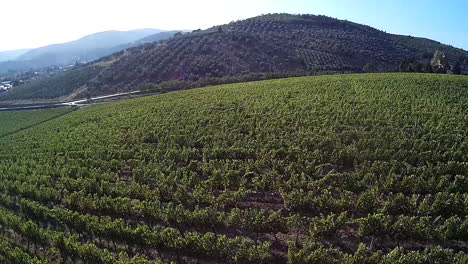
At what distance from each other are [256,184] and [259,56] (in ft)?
349

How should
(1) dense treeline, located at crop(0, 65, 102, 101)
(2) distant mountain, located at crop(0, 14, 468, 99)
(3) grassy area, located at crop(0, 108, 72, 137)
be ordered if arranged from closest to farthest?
(3) grassy area, located at crop(0, 108, 72, 137) < (2) distant mountain, located at crop(0, 14, 468, 99) < (1) dense treeline, located at crop(0, 65, 102, 101)

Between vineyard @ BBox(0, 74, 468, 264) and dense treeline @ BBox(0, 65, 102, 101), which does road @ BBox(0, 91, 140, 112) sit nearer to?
dense treeline @ BBox(0, 65, 102, 101)

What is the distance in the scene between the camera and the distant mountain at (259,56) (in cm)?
11700

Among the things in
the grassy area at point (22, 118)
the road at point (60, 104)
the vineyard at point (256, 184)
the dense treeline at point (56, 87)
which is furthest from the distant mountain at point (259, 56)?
the vineyard at point (256, 184)

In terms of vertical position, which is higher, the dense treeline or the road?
the dense treeline

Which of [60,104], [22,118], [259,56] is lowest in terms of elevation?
[22,118]

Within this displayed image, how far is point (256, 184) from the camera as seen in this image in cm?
2889

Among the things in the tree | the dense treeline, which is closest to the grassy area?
the dense treeline

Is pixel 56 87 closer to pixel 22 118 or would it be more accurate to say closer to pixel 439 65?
pixel 22 118

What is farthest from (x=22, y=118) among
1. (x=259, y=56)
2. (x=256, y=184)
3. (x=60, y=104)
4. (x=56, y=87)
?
(x=259, y=56)

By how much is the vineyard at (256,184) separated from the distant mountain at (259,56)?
53869 millimetres

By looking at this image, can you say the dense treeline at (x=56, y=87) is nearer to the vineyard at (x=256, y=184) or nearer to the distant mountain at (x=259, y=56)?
the distant mountain at (x=259, y=56)

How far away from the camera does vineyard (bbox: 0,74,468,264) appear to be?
2227 cm

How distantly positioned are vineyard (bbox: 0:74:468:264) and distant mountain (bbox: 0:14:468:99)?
53869 mm
